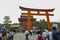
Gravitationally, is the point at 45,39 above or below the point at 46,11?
below

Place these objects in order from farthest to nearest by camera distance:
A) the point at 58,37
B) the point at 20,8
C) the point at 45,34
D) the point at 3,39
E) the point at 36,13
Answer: the point at 36,13 < the point at 20,8 < the point at 45,34 < the point at 3,39 < the point at 58,37

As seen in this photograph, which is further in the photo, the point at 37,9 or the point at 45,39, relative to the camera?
the point at 37,9

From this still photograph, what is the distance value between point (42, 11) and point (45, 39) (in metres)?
8.94

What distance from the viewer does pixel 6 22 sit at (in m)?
99.2

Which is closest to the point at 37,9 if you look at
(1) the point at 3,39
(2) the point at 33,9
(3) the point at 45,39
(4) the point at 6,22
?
(2) the point at 33,9

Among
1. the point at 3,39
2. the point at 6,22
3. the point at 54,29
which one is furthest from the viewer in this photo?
the point at 6,22

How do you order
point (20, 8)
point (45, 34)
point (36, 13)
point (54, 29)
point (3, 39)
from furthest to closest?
1. point (36, 13)
2. point (20, 8)
3. point (45, 34)
4. point (3, 39)
5. point (54, 29)

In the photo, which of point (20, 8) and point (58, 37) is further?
point (20, 8)

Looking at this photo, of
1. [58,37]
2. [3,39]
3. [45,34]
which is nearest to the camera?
[58,37]

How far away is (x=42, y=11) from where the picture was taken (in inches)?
1052

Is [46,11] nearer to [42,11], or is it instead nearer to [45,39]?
[42,11]

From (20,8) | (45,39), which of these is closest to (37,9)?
(20,8)

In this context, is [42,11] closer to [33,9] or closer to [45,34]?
[33,9]

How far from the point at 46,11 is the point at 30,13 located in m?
2.10
